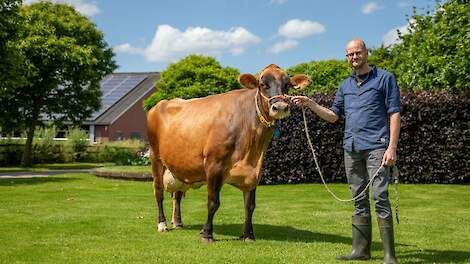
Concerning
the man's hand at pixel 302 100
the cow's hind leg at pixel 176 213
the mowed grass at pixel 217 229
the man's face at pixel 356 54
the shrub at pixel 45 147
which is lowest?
the mowed grass at pixel 217 229

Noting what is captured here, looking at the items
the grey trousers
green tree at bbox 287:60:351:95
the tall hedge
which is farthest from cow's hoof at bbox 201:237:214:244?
green tree at bbox 287:60:351:95

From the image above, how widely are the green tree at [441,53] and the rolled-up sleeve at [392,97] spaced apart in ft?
49.9

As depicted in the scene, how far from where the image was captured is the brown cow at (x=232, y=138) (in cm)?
880

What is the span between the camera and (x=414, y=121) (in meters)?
19.6

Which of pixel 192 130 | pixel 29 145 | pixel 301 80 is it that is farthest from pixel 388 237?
pixel 29 145

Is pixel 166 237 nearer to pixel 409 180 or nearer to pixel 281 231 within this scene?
pixel 281 231

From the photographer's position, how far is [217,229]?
1035 centimetres

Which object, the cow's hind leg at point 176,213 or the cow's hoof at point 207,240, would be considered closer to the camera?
the cow's hoof at point 207,240

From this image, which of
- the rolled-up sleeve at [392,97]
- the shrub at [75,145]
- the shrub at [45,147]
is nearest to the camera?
the rolled-up sleeve at [392,97]

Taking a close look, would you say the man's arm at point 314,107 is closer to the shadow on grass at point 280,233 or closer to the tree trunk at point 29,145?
the shadow on grass at point 280,233

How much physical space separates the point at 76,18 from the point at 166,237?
29705 millimetres

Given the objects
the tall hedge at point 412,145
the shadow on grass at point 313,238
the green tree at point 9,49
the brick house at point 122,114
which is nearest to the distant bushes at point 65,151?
the brick house at point 122,114

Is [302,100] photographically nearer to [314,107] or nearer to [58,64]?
[314,107]

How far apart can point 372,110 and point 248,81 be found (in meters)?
2.44
